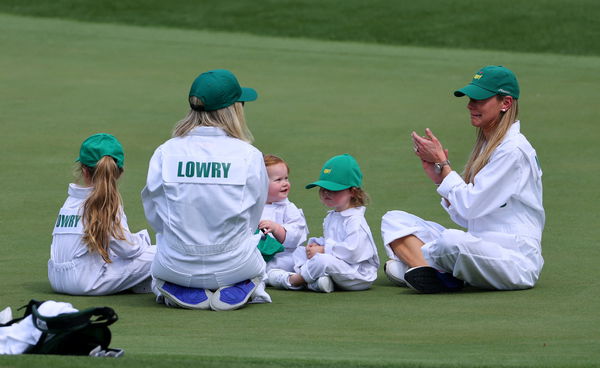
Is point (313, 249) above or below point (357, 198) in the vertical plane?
below

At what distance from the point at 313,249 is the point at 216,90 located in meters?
1.41

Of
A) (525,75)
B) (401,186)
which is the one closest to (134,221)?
(401,186)

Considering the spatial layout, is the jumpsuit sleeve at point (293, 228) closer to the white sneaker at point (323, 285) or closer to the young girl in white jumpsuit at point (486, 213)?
the white sneaker at point (323, 285)

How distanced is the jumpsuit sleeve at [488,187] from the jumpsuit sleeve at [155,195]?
69.5 inches

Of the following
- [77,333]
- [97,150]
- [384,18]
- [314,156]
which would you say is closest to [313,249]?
[97,150]

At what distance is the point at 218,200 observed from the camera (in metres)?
6.69

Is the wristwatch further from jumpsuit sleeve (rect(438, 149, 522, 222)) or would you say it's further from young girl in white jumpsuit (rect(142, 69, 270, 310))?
young girl in white jumpsuit (rect(142, 69, 270, 310))

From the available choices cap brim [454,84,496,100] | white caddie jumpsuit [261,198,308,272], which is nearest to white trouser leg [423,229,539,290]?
cap brim [454,84,496,100]

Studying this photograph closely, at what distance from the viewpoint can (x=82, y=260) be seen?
728 centimetres

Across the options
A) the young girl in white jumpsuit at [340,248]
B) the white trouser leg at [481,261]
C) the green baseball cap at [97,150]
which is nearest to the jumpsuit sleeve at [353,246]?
the young girl in white jumpsuit at [340,248]

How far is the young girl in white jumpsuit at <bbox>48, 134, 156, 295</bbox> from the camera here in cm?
720

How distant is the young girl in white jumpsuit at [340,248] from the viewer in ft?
24.2

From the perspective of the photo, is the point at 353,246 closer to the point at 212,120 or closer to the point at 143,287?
the point at 212,120

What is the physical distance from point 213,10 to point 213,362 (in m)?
19.6
